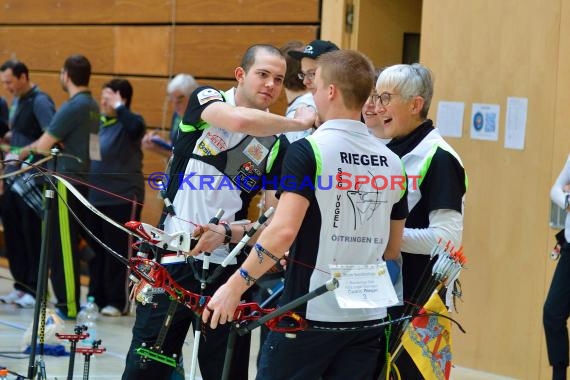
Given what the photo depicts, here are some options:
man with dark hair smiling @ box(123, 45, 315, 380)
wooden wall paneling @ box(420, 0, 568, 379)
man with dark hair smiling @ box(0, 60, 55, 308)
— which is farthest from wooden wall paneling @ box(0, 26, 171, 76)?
man with dark hair smiling @ box(123, 45, 315, 380)

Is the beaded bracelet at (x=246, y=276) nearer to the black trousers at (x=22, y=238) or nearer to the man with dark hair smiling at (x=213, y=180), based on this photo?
the man with dark hair smiling at (x=213, y=180)

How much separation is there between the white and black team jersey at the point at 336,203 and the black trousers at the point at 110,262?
462 cm

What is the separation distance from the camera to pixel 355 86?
3.54m

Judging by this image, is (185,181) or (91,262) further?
(91,262)

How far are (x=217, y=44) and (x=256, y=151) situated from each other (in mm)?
4746

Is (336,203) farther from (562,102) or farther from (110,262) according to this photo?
(110,262)

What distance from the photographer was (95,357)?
267 inches

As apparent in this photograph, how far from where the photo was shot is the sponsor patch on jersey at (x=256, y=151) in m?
4.31

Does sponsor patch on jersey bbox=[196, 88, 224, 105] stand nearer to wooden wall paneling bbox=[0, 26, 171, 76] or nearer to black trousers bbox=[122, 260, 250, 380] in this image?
black trousers bbox=[122, 260, 250, 380]

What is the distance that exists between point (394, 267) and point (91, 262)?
15.8 feet

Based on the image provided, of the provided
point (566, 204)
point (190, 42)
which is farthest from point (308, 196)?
point (190, 42)

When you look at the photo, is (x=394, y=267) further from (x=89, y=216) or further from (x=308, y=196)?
(x=89, y=216)

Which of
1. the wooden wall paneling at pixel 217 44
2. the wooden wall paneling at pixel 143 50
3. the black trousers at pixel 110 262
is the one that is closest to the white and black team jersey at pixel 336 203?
the black trousers at pixel 110 262

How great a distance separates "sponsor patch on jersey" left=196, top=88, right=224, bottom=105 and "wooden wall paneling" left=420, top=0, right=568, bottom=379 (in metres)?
2.98
